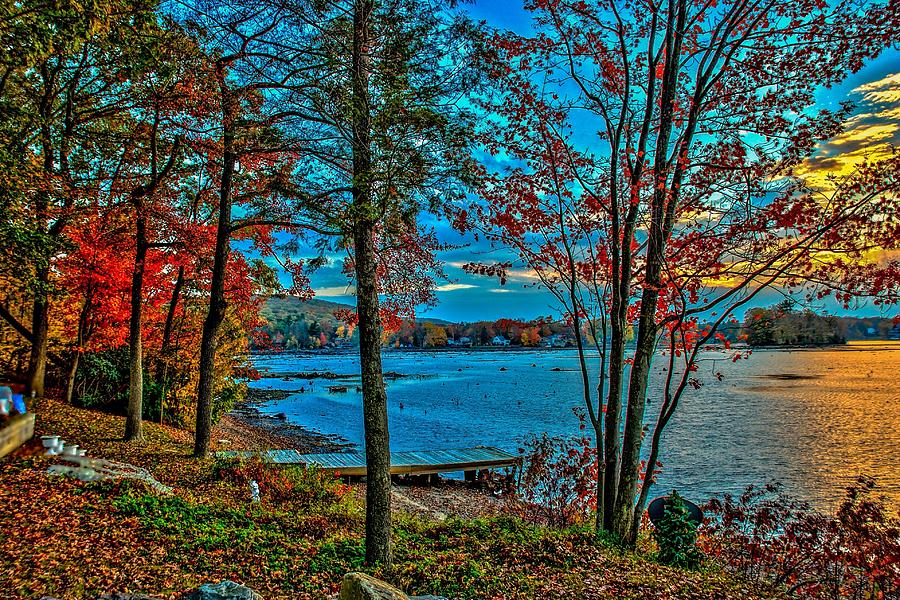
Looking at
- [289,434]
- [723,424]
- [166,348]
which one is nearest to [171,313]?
[166,348]

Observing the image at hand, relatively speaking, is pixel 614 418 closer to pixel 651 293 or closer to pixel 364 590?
pixel 651 293

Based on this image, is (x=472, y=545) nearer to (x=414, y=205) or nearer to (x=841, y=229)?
(x=414, y=205)

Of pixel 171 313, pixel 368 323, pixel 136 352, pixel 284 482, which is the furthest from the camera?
pixel 171 313

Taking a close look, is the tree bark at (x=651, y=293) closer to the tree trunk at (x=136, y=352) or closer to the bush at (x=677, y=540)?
the bush at (x=677, y=540)

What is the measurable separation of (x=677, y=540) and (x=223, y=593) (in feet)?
22.9

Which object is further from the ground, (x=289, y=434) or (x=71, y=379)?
(x=71, y=379)

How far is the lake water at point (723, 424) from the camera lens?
19984mm

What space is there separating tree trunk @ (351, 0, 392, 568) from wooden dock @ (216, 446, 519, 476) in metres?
10.00

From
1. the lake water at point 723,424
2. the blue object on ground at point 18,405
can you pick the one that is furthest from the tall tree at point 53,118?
the lake water at point 723,424

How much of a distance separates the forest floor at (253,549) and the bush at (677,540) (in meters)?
0.25

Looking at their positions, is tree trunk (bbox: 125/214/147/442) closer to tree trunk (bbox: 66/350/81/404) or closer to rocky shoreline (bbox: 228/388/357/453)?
tree trunk (bbox: 66/350/81/404)

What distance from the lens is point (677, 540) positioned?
7738 millimetres

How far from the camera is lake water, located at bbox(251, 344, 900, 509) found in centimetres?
1998

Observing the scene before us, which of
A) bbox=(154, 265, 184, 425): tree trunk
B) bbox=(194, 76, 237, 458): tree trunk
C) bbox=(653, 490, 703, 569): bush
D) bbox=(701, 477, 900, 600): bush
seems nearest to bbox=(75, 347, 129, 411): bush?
bbox=(154, 265, 184, 425): tree trunk
